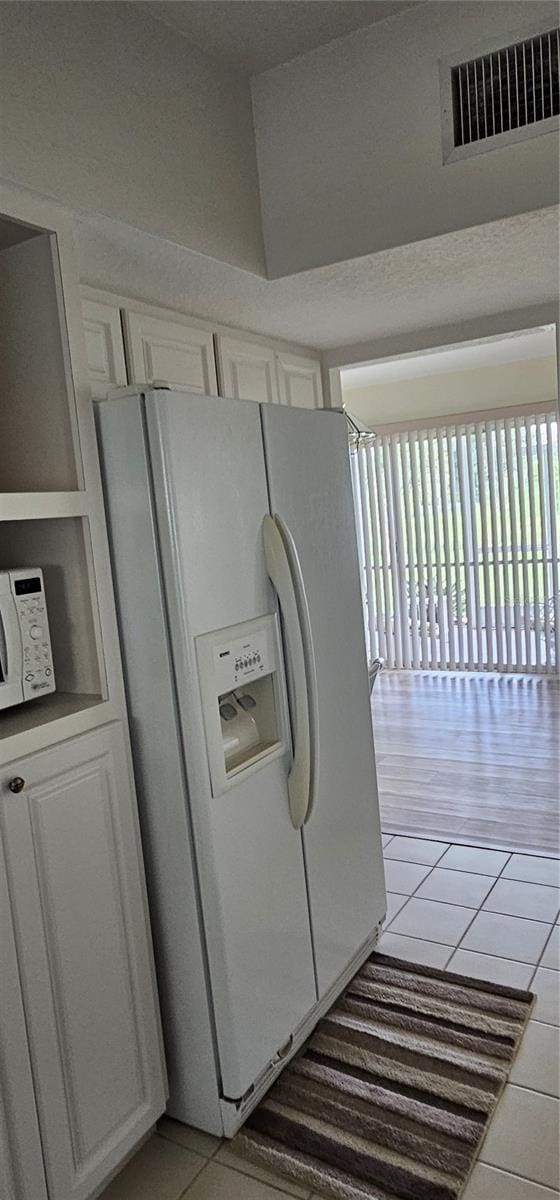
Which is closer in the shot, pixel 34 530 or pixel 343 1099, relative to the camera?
pixel 34 530

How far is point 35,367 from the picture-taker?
5.70 feet

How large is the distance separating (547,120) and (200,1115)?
8.44 ft

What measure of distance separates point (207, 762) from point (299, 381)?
79.0 inches

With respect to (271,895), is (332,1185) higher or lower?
lower

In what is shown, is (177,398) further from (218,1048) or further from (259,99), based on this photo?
(218,1048)

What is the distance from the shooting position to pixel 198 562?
1.74 m

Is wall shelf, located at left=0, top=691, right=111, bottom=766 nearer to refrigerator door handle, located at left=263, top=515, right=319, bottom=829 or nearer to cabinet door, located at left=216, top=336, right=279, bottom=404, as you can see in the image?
refrigerator door handle, located at left=263, top=515, right=319, bottom=829

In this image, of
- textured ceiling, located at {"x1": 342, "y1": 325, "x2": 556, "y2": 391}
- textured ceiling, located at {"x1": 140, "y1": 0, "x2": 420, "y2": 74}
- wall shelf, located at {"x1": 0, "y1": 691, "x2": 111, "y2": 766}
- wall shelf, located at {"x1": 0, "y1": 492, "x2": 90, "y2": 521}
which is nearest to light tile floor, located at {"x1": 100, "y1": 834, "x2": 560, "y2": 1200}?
wall shelf, located at {"x1": 0, "y1": 691, "x2": 111, "y2": 766}

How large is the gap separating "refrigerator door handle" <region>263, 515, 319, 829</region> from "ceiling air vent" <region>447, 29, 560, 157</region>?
1.13 m

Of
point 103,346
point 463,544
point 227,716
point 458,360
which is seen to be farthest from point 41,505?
point 463,544

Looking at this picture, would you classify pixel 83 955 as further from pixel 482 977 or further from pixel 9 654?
pixel 482 977

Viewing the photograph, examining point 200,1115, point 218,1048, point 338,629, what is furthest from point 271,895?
point 338,629

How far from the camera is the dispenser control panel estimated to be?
1794 millimetres

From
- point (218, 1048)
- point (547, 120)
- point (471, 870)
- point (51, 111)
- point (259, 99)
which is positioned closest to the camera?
point (51, 111)
